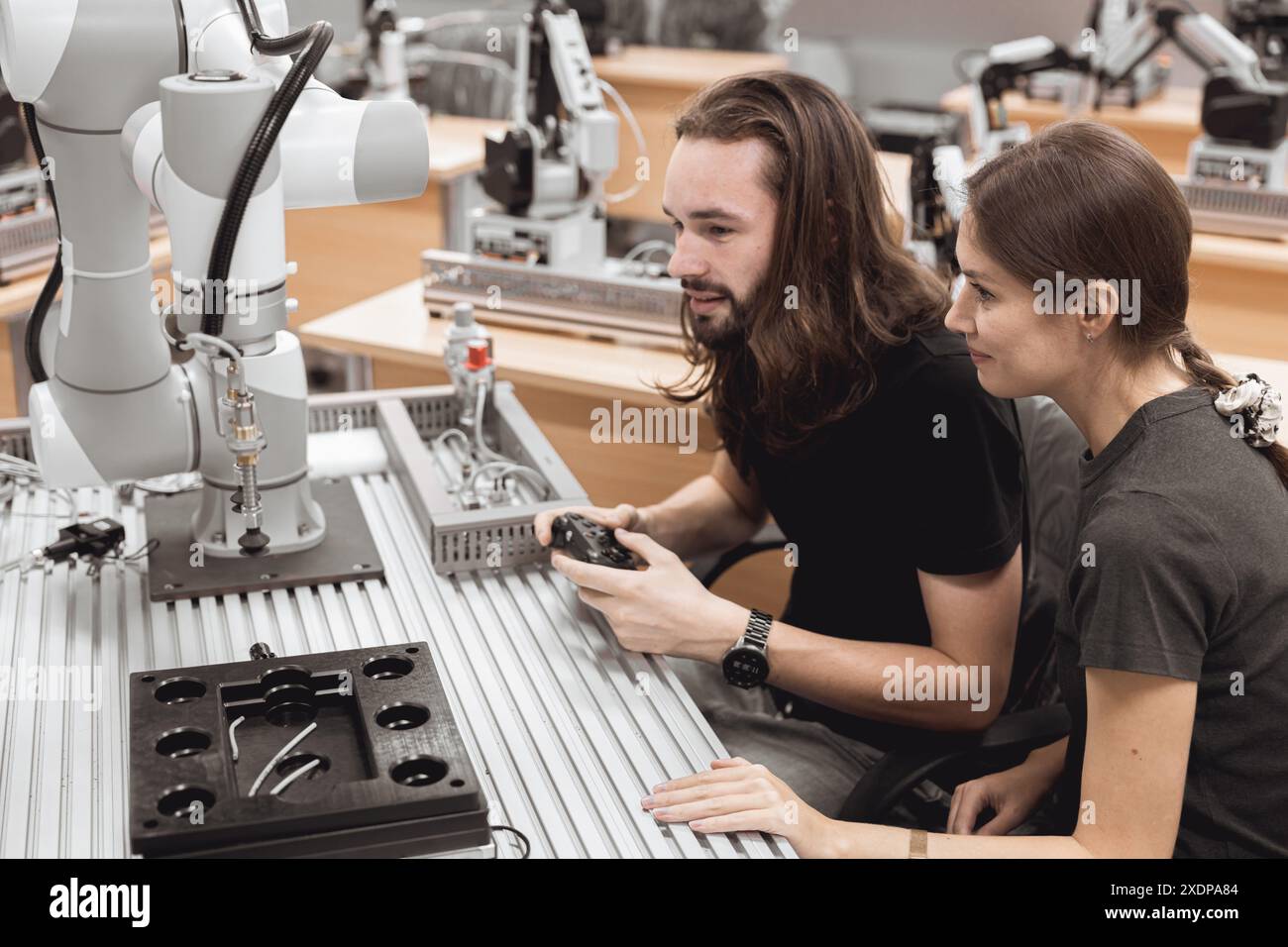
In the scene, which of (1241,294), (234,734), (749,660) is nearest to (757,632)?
(749,660)

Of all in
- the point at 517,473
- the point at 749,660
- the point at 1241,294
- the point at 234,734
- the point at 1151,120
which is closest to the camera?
the point at 234,734

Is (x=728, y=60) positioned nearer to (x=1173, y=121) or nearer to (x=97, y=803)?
(x=1173, y=121)

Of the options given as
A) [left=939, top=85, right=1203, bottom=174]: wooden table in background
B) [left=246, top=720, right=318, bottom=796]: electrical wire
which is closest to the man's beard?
[left=246, top=720, right=318, bottom=796]: electrical wire

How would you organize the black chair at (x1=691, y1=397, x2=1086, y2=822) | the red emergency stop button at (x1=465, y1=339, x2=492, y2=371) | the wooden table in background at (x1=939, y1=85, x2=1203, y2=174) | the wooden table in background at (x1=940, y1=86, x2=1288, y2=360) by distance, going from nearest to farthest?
the black chair at (x1=691, y1=397, x2=1086, y2=822), the red emergency stop button at (x1=465, y1=339, x2=492, y2=371), the wooden table in background at (x1=940, y1=86, x2=1288, y2=360), the wooden table in background at (x1=939, y1=85, x2=1203, y2=174)

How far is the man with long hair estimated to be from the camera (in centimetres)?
142

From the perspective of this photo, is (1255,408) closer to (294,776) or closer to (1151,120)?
(294,776)

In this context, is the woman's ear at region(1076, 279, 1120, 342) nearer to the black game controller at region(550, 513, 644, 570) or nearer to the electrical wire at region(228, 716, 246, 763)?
the black game controller at region(550, 513, 644, 570)

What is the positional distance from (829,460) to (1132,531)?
0.50 metres

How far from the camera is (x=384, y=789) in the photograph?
3.41 feet

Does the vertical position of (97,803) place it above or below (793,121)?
below

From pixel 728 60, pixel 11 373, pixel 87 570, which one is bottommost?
pixel 11 373

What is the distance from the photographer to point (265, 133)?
123cm
